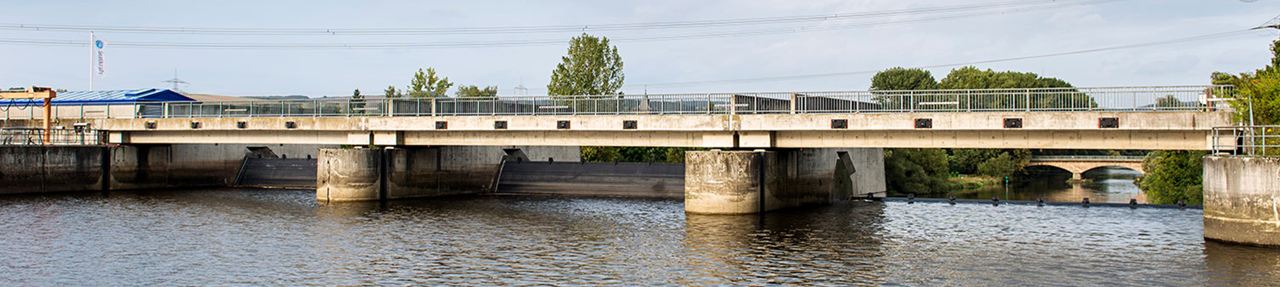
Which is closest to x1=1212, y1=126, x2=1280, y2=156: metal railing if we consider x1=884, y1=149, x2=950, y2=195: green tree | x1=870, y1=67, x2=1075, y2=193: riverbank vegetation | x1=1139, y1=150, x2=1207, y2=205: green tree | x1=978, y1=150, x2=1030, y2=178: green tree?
x1=870, y1=67, x2=1075, y2=193: riverbank vegetation

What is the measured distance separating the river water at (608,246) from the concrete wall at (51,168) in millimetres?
8485

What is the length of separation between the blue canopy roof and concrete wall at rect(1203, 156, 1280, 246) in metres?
74.8

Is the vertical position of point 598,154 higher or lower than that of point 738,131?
lower

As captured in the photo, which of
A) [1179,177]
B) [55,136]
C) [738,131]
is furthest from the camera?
[55,136]

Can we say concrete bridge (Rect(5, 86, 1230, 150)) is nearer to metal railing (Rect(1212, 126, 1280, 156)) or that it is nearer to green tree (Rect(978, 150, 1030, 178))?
metal railing (Rect(1212, 126, 1280, 156))

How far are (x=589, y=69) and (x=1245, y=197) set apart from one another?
63.6m

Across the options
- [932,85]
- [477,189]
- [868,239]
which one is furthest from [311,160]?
[932,85]

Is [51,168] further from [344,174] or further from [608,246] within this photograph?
[608,246]

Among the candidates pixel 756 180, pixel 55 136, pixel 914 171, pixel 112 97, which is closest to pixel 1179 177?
pixel 914 171

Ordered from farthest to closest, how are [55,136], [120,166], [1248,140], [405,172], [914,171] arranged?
[914,171], [55,136], [120,166], [405,172], [1248,140]

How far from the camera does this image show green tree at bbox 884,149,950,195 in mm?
78569

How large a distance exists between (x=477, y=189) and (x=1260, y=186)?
138 ft

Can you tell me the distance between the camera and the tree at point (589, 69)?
290 ft

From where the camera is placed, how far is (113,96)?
83.6 meters
